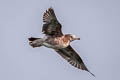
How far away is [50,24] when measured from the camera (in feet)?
76.3

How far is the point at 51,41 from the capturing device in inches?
919

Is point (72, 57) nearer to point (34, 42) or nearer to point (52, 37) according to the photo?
point (52, 37)

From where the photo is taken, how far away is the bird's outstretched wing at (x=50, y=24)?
2314 cm

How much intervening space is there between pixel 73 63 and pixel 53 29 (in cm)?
302

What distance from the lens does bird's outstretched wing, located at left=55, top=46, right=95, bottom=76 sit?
25.4 m

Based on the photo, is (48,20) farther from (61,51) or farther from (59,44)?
(61,51)

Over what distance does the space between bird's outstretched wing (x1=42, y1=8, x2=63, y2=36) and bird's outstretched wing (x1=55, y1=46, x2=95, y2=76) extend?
6.27ft

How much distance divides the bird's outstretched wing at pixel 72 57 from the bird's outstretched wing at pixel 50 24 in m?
1.91

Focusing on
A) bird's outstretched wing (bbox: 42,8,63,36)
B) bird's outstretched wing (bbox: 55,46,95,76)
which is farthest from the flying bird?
bird's outstretched wing (bbox: 55,46,95,76)

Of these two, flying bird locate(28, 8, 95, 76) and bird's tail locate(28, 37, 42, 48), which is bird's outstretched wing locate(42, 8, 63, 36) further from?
bird's tail locate(28, 37, 42, 48)

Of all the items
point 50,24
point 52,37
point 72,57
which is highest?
point 50,24

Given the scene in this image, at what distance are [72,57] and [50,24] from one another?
302 centimetres

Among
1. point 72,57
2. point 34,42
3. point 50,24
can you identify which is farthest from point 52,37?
point 72,57

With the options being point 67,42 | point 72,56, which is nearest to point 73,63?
point 72,56
